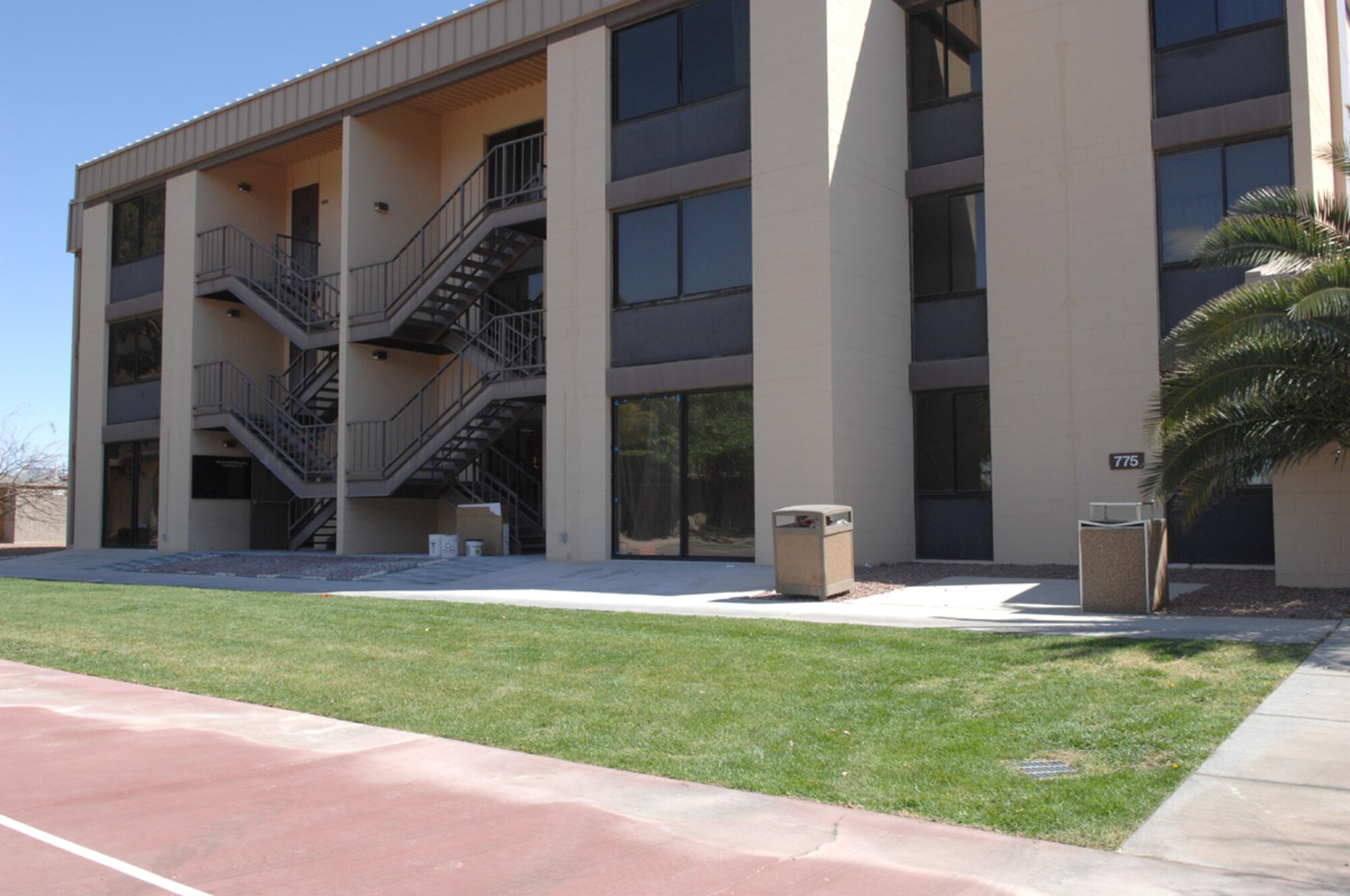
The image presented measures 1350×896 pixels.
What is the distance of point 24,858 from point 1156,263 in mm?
16825

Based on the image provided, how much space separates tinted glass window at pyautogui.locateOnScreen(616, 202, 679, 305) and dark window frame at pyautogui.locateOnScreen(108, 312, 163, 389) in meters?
15.2

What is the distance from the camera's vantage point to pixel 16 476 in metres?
42.6

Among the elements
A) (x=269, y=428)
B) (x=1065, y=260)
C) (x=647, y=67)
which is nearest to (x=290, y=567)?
(x=269, y=428)

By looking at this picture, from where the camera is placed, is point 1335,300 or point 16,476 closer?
point 1335,300

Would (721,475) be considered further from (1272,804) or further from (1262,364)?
(1272,804)

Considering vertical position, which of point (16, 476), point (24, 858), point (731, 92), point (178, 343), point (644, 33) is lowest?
point (24, 858)

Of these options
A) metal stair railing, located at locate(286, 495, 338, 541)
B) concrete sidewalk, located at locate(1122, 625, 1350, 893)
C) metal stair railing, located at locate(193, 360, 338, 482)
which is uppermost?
metal stair railing, located at locate(193, 360, 338, 482)

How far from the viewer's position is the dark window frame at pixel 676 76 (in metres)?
20.0

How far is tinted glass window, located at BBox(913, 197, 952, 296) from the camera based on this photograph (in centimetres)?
2008

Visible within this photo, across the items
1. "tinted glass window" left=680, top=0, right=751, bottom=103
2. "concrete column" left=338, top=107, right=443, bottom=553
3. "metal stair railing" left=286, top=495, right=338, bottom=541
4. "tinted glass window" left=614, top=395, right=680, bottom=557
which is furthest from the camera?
"metal stair railing" left=286, top=495, right=338, bottom=541

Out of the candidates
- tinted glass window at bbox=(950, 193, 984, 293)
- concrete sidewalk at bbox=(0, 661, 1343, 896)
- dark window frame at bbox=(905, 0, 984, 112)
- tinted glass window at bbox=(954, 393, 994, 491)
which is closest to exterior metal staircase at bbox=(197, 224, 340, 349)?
dark window frame at bbox=(905, 0, 984, 112)

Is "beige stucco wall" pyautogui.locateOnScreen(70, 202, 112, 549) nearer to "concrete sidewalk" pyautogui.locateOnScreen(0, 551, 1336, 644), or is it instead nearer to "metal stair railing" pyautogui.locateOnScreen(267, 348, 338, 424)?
Result: "metal stair railing" pyautogui.locateOnScreen(267, 348, 338, 424)

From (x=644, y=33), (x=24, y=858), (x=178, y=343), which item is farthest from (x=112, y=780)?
(x=178, y=343)

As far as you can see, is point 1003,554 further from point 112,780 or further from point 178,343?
point 178,343
